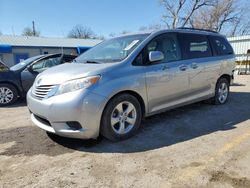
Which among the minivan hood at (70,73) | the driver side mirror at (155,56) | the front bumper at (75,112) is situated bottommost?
the front bumper at (75,112)

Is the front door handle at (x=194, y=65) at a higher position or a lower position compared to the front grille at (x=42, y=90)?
higher

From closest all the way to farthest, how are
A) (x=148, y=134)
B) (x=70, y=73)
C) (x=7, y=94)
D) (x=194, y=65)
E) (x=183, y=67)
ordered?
(x=70, y=73) → (x=148, y=134) → (x=183, y=67) → (x=194, y=65) → (x=7, y=94)

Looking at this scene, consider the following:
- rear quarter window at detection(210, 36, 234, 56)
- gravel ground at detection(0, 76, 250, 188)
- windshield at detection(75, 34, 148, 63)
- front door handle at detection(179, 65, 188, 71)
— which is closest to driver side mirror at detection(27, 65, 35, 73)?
gravel ground at detection(0, 76, 250, 188)

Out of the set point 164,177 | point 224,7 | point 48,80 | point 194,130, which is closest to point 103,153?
point 164,177

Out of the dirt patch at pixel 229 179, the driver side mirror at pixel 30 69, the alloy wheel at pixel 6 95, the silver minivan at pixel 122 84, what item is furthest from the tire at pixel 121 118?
Result: the alloy wheel at pixel 6 95

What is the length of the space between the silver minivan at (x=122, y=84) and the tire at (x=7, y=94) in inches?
144

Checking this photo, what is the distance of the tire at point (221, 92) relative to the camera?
6.37 m

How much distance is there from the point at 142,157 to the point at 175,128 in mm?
1412

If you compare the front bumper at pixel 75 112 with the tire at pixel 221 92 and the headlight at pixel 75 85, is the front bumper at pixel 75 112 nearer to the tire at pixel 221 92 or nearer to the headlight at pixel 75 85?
the headlight at pixel 75 85

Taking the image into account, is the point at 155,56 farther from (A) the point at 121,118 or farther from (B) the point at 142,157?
(B) the point at 142,157

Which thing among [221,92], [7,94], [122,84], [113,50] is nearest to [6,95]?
[7,94]

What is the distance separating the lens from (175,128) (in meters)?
4.80

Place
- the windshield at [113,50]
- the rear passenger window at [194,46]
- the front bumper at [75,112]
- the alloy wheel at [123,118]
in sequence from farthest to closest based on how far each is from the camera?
the rear passenger window at [194,46] < the windshield at [113,50] < the alloy wheel at [123,118] < the front bumper at [75,112]

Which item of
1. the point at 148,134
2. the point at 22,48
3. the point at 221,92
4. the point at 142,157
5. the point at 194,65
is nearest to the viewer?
the point at 142,157
